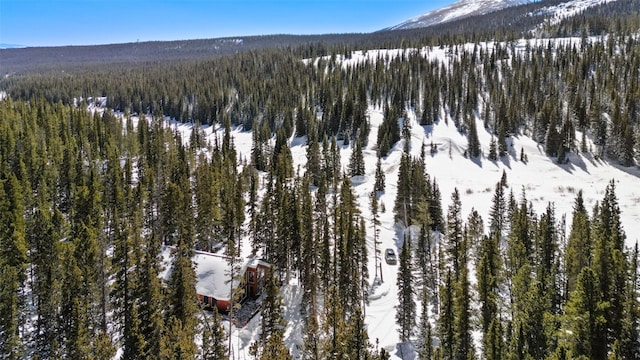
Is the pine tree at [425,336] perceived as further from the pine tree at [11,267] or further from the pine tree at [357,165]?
the pine tree at [357,165]

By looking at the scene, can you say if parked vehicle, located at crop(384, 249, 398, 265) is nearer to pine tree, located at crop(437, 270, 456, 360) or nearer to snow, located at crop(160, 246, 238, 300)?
snow, located at crop(160, 246, 238, 300)

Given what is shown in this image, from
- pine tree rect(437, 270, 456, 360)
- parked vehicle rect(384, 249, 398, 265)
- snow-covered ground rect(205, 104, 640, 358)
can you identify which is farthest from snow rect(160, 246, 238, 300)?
parked vehicle rect(384, 249, 398, 265)

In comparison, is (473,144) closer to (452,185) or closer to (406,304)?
(452,185)

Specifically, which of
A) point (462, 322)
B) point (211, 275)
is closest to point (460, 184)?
point (211, 275)

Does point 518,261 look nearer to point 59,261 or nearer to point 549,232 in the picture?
point 549,232

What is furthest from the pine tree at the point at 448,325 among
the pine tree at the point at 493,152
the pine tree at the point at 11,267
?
the pine tree at the point at 493,152
